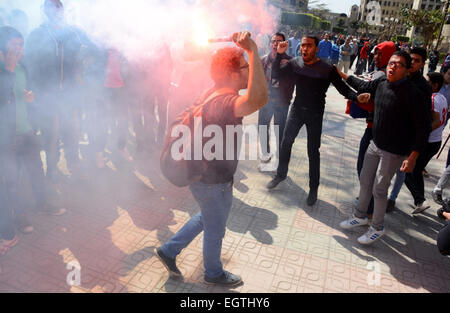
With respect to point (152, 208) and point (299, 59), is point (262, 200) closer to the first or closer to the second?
point (152, 208)

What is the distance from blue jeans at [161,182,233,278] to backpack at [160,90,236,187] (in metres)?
0.15

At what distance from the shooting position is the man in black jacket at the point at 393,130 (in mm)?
3016

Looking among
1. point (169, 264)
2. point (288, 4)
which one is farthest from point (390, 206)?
point (288, 4)

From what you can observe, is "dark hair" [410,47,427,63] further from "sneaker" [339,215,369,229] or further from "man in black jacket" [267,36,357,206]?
"sneaker" [339,215,369,229]

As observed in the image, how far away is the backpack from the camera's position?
2.22 m

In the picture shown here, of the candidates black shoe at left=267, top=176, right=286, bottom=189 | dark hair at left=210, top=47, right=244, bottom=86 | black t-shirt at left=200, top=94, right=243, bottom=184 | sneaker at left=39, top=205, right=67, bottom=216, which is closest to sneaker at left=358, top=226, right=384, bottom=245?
black shoe at left=267, top=176, right=286, bottom=189

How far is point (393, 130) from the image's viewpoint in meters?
3.14

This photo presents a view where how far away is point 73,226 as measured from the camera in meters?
3.46

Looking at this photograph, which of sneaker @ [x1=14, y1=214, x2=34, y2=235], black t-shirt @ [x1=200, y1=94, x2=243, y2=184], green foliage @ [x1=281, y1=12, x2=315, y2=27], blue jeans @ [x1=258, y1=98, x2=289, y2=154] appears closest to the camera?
black t-shirt @ [x1=200, y1=94, x2=243, y2=184]

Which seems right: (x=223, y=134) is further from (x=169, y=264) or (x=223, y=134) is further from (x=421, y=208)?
(x=421, y=208)

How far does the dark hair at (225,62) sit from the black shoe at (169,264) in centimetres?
155

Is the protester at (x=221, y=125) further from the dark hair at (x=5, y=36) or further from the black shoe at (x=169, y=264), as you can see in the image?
the dark hair at (x=5, y=36)
